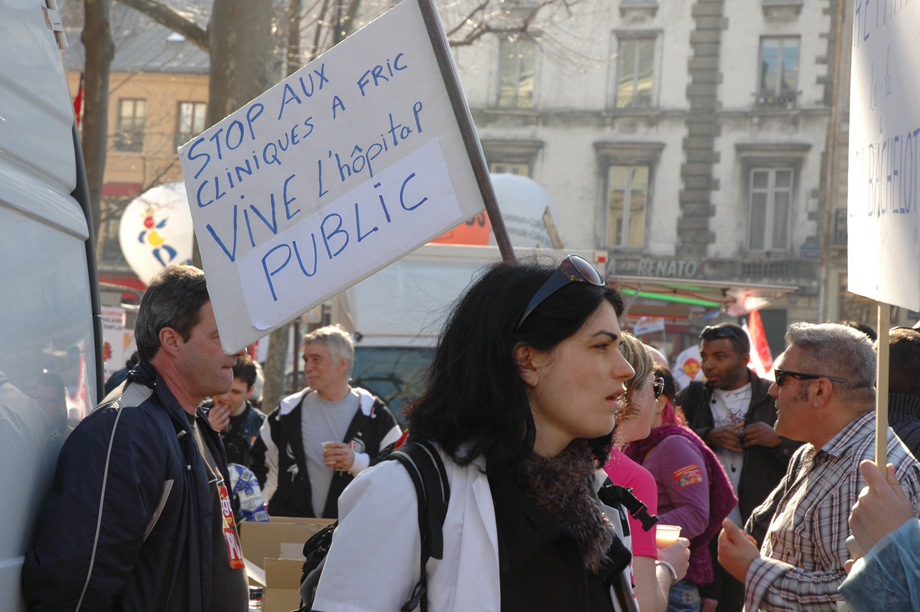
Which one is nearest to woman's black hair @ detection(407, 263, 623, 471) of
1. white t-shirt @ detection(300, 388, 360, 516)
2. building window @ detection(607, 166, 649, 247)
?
white t-shirt @ detection(300, 388, 360, 516)

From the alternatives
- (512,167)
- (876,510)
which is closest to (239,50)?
(876,510)

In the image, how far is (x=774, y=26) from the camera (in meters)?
26.6

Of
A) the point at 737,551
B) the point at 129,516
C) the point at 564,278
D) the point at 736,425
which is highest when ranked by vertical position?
the point at 564,278

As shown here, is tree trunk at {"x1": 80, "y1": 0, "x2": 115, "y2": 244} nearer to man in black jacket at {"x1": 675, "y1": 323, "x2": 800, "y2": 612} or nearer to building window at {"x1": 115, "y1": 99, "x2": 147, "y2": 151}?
man in black jacket at {"x1": 675, "y1": 323, "x2": 800, "y2": 612}

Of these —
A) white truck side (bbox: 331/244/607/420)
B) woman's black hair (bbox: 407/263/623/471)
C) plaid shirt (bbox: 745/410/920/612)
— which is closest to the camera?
woman's black hair (bbox: 407/263/623/471)

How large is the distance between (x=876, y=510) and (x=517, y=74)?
27.1 metres

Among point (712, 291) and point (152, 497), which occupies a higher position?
point (152, 497)

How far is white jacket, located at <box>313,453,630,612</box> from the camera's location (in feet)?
5.04

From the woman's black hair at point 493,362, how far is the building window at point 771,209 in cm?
2609

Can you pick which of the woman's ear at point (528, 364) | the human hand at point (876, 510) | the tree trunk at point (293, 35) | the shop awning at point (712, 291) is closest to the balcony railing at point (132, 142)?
the tree trunk at point (293, 35)

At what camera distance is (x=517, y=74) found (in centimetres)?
2786

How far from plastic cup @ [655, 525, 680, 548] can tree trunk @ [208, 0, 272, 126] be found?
16.1 feet

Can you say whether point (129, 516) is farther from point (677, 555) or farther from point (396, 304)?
point (396, 304)

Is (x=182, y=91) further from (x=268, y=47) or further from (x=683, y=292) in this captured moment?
(x=268, y=47)
